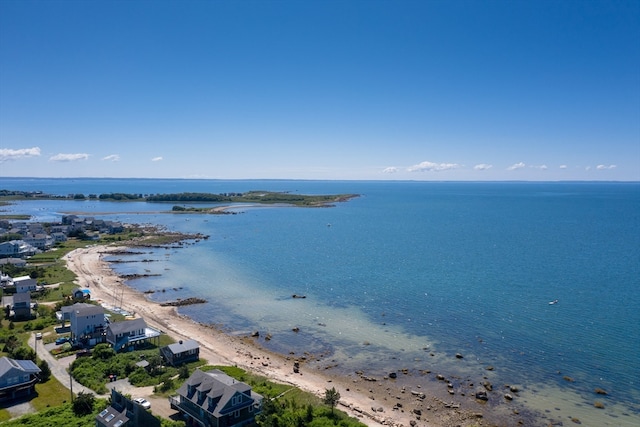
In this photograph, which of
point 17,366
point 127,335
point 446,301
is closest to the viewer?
point 17,366

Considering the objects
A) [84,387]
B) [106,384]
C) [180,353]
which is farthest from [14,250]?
[106,384]

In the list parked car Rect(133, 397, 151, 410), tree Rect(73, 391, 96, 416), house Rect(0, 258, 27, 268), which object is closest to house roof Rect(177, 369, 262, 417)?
parked car Rect(133, 397, 151, 410)

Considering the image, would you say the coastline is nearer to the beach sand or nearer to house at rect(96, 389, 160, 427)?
the beach sand

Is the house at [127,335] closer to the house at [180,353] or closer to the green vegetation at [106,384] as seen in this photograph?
the green vegetation at [106,384]

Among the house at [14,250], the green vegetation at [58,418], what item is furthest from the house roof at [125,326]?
the house at [14,250]

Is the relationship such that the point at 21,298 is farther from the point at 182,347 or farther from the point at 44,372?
the point at 182,347

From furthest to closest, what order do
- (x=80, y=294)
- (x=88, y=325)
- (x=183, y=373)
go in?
(x=80, y=294) < (x=88, y=325) < (x=183, y=373)
